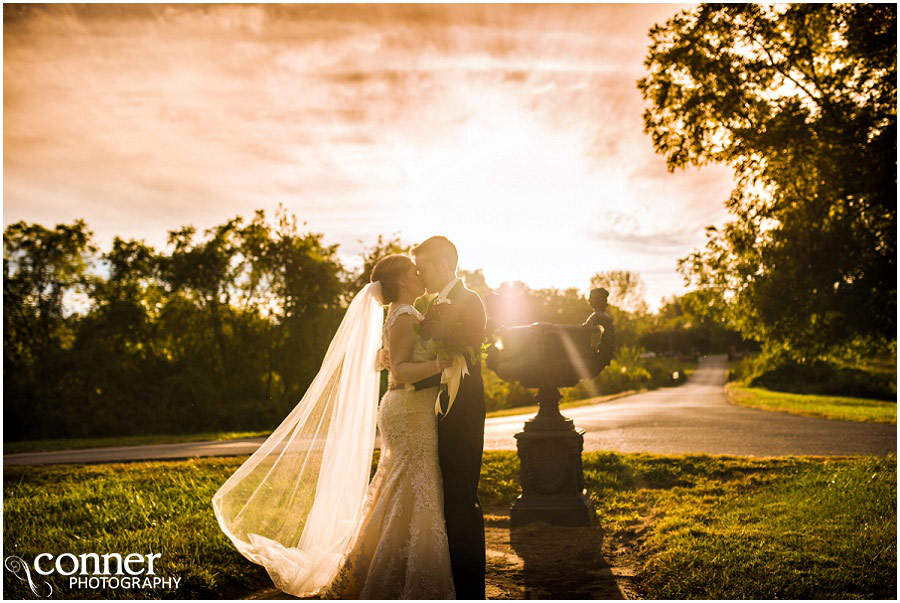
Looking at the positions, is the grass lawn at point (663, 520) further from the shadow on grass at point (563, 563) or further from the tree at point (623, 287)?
the tree at point (623, 287)

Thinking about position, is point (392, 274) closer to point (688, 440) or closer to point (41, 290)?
point (688, 440)

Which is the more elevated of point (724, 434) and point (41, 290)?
point (41, 290)

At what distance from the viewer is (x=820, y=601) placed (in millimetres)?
4172

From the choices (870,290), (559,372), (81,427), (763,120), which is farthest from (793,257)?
(81,427)

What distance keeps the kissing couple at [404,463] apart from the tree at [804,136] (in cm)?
844

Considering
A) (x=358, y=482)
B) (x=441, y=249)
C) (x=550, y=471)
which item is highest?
(x=441, y=249)

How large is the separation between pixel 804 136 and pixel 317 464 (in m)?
9.34

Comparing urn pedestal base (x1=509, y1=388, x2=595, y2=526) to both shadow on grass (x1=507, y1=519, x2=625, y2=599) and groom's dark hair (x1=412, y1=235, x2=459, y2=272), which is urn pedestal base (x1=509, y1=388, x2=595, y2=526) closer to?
shadow on grass (x1=507, y1=519, x2=625, y2=599)

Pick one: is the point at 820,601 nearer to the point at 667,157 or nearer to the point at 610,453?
the point at 610,453

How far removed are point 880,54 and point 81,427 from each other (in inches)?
869

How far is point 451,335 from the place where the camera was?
401cm

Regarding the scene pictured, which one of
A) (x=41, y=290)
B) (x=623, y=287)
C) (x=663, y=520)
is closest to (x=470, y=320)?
(x=663, y=520)

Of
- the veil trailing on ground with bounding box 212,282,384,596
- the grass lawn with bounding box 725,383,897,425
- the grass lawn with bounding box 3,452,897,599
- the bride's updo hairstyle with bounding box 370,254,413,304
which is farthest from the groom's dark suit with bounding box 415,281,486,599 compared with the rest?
the grass lawn with bounding box 725,383,897,425

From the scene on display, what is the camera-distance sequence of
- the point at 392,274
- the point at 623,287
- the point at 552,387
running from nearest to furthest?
the point at 392,274, the point at 552,387, the point at 623,287
